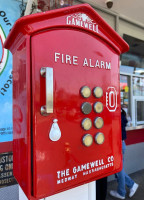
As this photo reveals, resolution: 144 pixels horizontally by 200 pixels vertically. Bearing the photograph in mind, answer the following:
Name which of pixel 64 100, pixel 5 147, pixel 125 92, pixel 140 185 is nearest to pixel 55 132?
pixel 64 100

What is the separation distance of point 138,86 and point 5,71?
319 cm

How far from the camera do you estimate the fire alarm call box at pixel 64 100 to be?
0.84 metres

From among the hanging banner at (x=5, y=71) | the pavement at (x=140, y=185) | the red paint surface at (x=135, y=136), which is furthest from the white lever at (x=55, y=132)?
the red paint surface at (x=135, y=136)

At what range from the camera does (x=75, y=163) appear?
0.96 meters

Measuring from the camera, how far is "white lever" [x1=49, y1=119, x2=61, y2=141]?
0.86 meters

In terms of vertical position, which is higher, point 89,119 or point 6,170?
point 89,119

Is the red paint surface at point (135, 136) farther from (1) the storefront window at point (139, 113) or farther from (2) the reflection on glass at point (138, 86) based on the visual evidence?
(2) the reflection on glass at point (138, 86)

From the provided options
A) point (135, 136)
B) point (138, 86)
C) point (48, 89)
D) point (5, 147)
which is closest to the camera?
point (48, 89)

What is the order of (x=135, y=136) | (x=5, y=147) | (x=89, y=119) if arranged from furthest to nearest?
(x=135, y=136)
(x=5, y=147)
(x=89, y=119)

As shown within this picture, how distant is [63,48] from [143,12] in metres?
3.27

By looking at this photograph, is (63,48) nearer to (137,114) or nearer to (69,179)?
(69,179)

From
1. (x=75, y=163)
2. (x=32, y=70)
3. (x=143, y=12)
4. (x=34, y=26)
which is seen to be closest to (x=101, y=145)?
(x=75, y=163)

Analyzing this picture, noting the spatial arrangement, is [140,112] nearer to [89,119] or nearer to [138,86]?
[138,86]

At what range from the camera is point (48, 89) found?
831 mm
